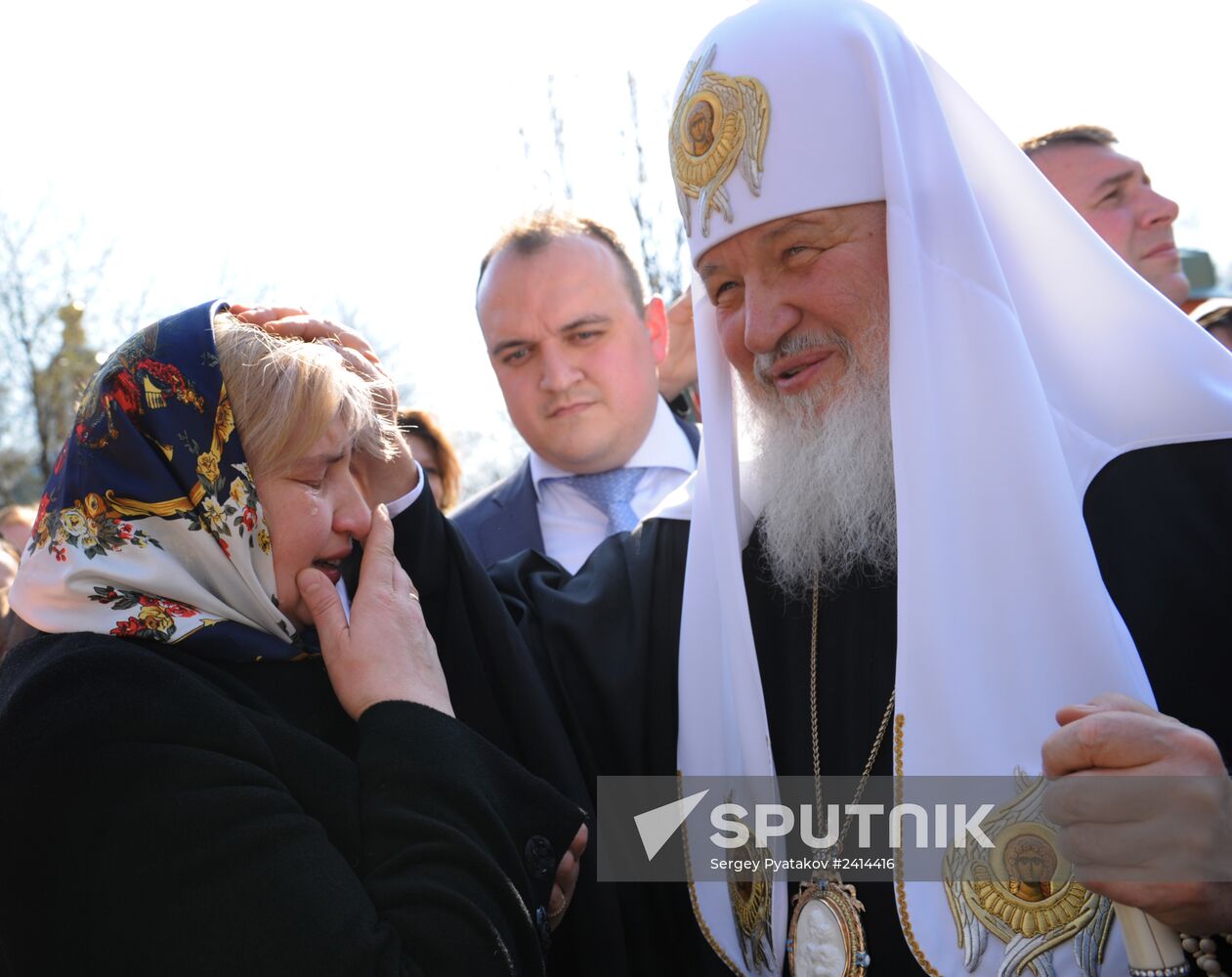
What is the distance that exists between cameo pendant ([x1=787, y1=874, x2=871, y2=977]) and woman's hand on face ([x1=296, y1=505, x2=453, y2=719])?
2.87 ft

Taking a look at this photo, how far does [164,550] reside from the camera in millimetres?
2512

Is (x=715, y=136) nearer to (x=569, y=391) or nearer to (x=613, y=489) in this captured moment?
(x=569, y=391)

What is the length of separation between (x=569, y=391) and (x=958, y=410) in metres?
2.53

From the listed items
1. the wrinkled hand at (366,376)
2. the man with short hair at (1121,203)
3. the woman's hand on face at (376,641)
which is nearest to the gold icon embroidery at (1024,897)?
the woman's hand on face at (376,641)

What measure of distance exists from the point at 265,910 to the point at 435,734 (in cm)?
46

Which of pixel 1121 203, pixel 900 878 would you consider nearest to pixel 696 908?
pixel 900 878

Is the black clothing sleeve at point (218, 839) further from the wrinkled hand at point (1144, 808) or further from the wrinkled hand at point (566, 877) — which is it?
the wrinkled hand at point (1144, 808)

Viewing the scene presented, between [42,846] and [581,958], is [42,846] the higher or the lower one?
the higher one

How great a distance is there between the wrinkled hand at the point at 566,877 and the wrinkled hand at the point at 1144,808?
39.9 inches

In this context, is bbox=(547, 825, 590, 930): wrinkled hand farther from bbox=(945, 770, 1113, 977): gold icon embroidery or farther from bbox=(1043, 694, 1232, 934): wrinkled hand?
bbox=(1043, 694, 1232, 934): wrinkled hand

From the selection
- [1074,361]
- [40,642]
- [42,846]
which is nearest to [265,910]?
[42,846]

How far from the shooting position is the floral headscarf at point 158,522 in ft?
7.93

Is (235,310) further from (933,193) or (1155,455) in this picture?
(1155,455)

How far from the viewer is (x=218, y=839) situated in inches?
85.4
